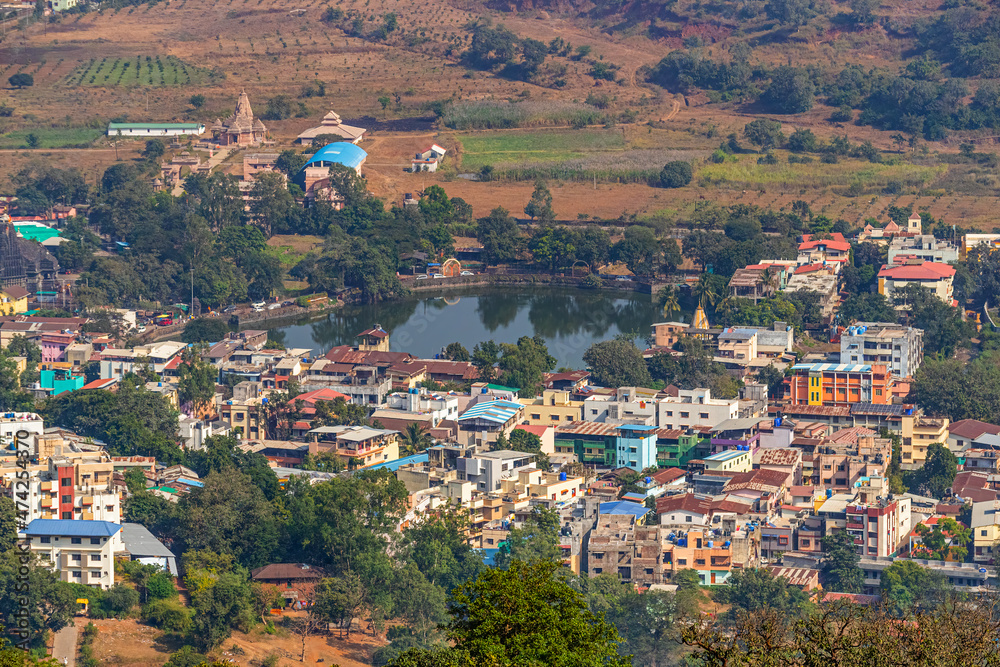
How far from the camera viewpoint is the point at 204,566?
24.3 m

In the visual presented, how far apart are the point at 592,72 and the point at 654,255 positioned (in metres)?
19.8

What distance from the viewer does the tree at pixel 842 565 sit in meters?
25.1

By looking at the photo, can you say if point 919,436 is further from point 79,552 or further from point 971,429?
point 79,552

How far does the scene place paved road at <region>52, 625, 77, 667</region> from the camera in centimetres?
2208

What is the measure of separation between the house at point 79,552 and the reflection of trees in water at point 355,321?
16.1 meters

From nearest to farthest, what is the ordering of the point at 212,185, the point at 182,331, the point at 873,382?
the point at 873,382 → the point at 182,331 → the point at 212,185

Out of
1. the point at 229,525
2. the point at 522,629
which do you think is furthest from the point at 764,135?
the point at 522,629

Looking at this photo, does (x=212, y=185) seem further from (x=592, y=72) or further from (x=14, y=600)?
(x=14, y=600)

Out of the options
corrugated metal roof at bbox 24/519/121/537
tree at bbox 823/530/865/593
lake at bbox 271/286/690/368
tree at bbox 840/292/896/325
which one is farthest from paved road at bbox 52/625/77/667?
tree at bbox 840/292/896/325

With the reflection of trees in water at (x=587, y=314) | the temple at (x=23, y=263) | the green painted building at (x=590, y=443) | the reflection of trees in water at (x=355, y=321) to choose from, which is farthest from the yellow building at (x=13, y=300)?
the green painted building at (x=590, y=443)

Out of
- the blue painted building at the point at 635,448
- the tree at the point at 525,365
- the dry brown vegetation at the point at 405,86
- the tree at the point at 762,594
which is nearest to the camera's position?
the tree at the point at 762,594

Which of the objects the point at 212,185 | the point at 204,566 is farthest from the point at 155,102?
the point at 204,566

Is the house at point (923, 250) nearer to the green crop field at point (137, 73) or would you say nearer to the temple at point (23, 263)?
the temple at point (23, 263)

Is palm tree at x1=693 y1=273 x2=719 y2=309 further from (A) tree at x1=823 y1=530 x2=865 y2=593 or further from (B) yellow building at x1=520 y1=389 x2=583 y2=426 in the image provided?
(A) tree at x1=823 y1=530 x2=865 y2=593
